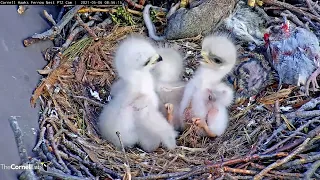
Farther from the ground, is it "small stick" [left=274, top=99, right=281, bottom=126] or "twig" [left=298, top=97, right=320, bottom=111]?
"twig" [left=298, top=97, right=320, bottom=111]

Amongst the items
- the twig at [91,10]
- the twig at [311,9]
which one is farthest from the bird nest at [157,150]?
the twig at [311,9]

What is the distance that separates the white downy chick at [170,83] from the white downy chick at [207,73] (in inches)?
1.8

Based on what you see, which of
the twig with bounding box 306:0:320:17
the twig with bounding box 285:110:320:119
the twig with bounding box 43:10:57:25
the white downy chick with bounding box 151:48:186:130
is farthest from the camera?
the twig with bounding box 306:0:320:17

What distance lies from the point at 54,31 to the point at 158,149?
99cm

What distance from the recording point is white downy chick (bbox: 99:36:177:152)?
123 inches

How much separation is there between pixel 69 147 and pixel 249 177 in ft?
3.20

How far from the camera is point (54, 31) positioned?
3461mm

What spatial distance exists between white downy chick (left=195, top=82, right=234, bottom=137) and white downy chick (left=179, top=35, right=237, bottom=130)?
31 mm

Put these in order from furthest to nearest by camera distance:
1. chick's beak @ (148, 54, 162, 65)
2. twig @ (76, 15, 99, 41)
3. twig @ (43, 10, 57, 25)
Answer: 1. twig @ (76, 15, 99, 41)
2. twig @ (43, 10, 57, 25)
3. chick's beak @ (148, 54, 162, 65)

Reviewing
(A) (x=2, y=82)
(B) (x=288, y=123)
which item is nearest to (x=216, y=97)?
(B) (x=288, y=123)

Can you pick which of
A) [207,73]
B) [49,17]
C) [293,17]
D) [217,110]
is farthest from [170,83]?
[293,17]

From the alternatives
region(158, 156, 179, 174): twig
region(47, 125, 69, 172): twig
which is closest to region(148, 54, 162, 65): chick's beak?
region(158, 156, 179, 174): twig

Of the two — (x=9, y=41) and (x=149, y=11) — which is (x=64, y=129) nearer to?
(x=9, y=41)

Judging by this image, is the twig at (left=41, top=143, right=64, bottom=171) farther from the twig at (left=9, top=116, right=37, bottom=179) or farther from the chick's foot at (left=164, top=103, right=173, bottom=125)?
the chick's foot at (left=164, top=103, right=173, bottom=125)
